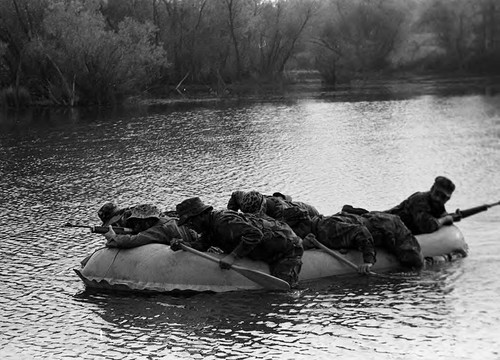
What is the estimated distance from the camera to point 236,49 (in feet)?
237

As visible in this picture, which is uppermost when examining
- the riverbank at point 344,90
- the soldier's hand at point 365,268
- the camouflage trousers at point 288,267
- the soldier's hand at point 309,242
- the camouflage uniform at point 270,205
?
the camouflage uniform at point 270,205

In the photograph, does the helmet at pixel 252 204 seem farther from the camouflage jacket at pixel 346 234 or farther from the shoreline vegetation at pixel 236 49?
the shoreline vegetation at pixel 236 49

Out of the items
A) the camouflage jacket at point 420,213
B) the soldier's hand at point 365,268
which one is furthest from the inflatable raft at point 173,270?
the camouflage jacket at point 420,213

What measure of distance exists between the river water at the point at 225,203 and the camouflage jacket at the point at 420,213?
873mm

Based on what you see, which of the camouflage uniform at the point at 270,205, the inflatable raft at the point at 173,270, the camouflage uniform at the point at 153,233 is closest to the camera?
the inflatable raft at the point at 173,270

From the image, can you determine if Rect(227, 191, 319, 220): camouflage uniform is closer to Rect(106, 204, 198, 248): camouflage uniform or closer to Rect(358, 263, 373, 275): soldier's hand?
Rect(106, 204, 198, 248): camouflage uniform

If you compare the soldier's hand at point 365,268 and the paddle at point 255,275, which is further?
the soldier's hand at point 365,268

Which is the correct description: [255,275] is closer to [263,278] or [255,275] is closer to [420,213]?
[263,278]

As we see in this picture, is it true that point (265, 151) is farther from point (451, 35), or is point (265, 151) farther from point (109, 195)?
point (451, 35)

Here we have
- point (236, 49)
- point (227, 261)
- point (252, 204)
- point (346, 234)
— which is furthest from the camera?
point (236, 49)

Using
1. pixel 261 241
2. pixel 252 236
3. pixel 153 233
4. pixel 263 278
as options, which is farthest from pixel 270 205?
pixel 153 233

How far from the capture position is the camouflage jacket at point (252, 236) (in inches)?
505

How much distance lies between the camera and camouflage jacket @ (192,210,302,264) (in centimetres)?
1284

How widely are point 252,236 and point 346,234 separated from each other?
1770 mm
